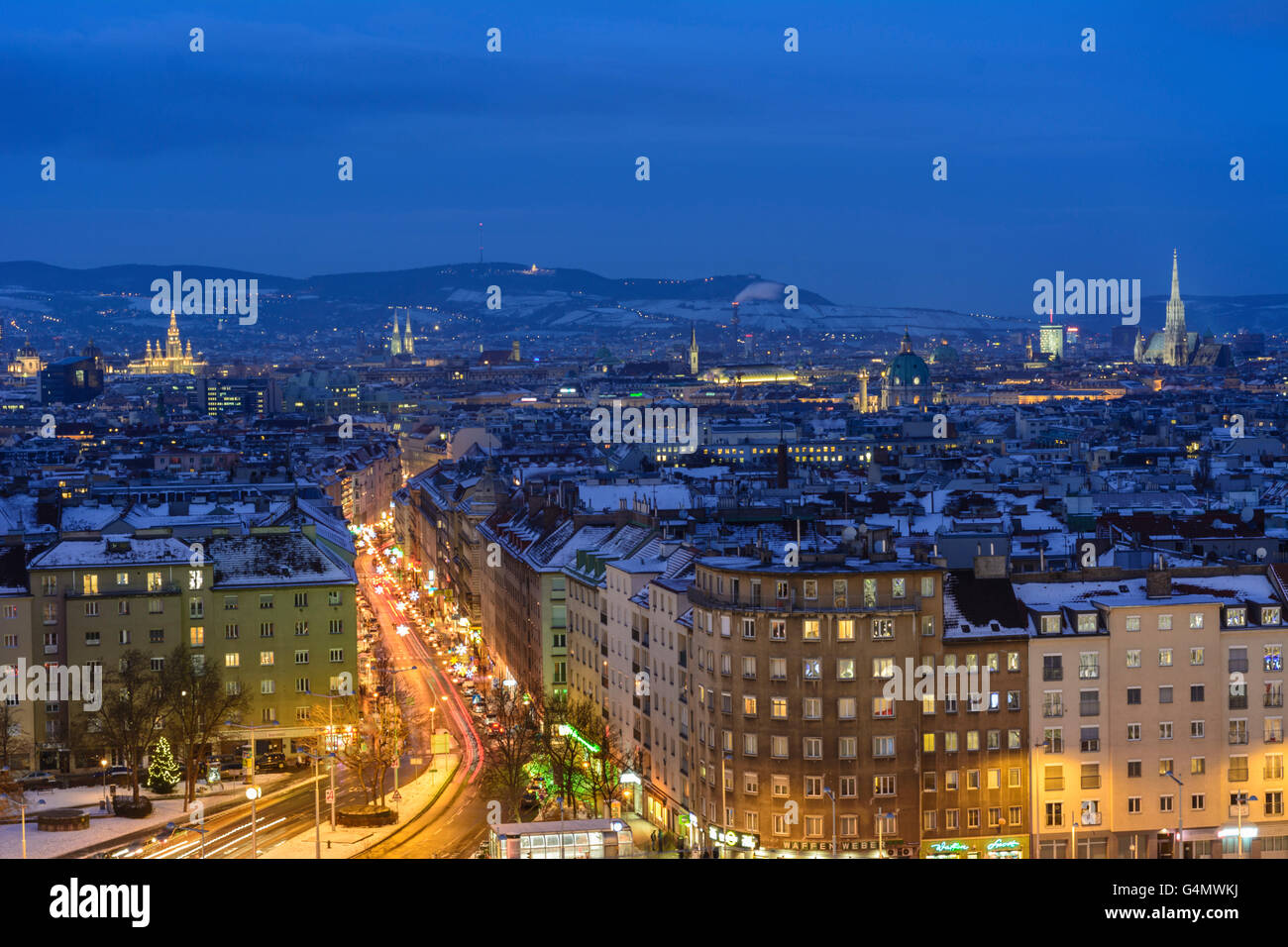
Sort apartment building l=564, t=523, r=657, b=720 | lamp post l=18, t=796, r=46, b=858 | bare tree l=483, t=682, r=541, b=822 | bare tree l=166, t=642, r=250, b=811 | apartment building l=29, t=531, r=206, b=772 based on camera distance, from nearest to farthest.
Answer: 1. lamp post l=18, t=796, r=46, b=858
2. bare tree l=483, t=682, r=541, b=822
3. bare tree l=166, t=642, r=250, b=811
4. apartment building l=564, t=523, r=657, b=720
5. apartment building l=29, t=531, r=206, b=772

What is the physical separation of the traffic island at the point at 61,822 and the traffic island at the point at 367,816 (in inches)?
161

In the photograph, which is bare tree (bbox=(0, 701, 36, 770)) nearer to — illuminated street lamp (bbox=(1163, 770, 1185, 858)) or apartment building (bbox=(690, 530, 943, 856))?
apartment building (bbox=(690, 530, 943, 856))

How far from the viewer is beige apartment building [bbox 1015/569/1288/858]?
28.2 metres

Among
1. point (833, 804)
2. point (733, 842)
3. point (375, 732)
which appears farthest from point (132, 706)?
point (833, 804)

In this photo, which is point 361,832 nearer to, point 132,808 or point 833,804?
point 132,808

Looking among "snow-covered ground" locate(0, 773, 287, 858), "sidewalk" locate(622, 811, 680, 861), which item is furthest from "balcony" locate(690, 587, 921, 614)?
"snow-covered ground" locate(0, 773, 287, 858)

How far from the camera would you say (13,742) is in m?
36.9

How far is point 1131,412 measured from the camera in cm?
18950

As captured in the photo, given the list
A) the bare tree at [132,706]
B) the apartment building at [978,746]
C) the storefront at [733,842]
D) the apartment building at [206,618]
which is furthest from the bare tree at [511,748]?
the apartment building at [978,746]

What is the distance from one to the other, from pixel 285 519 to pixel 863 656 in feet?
79.6

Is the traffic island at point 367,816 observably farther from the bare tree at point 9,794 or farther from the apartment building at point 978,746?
the apartment building at point 978,746

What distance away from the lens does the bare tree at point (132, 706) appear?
119 feet

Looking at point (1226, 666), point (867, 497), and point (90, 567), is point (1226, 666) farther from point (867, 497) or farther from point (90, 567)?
point (867, 497)

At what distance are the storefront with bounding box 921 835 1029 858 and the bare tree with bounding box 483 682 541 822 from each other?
6.64 m
